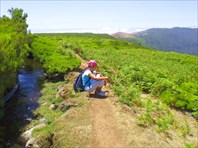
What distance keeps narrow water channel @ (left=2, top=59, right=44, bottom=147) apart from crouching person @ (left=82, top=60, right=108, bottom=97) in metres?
5.28

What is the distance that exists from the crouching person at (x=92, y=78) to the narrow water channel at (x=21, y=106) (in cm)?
528

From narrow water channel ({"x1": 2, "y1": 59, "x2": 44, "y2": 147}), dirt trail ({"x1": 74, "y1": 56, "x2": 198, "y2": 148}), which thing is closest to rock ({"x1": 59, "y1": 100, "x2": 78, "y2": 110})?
dirt trail ({"x1": 74, "y1": 56, "x2": 198, "y2": 148})

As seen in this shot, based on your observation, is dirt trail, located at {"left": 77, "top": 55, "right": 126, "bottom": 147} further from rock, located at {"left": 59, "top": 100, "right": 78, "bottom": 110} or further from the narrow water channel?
the narrow water channel

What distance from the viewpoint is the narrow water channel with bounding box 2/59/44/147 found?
65.5 ft

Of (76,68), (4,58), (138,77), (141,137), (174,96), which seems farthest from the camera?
(76,68)

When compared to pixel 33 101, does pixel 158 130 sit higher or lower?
higher

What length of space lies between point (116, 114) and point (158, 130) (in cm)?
245

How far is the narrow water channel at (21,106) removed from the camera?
1995 cm

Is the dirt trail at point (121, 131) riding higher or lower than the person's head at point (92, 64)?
lower

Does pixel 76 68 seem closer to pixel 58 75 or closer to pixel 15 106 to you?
pixel 58 75

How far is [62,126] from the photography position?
1669 cm

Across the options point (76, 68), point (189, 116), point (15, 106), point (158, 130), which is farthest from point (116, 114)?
point (76, 68)

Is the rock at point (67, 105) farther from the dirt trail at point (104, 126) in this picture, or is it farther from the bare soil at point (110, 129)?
the dirt trail at point (104, 126)

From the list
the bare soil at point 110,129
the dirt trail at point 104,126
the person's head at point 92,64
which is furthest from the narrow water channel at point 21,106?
the person's head at point 92,64
